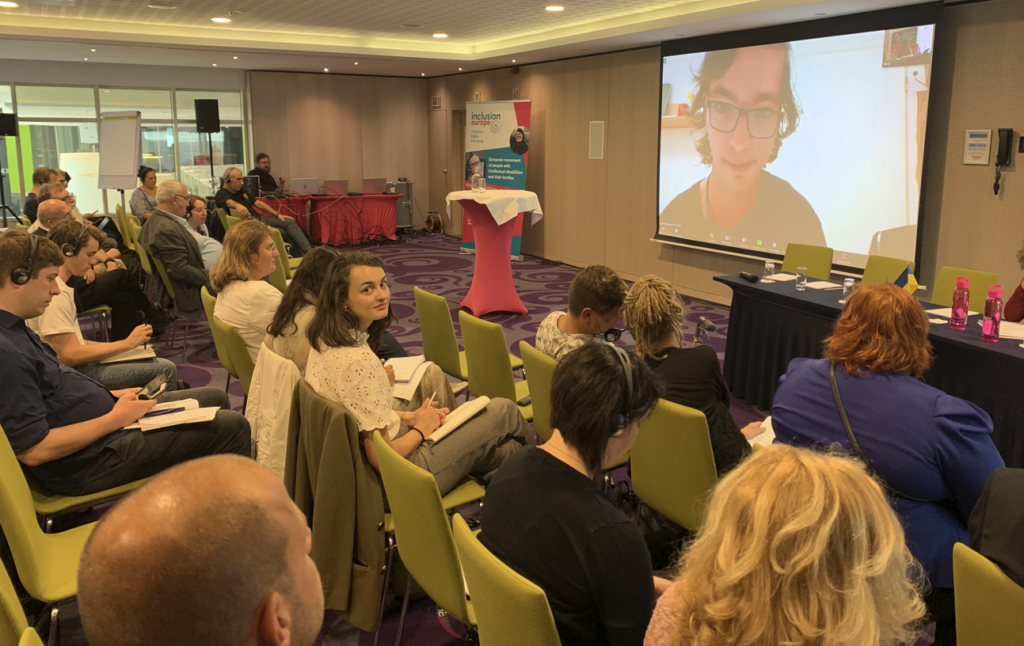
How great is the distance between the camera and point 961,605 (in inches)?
63.3

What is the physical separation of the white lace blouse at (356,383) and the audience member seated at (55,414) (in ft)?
2.53

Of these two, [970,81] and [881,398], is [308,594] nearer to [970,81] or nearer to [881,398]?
[881,398]

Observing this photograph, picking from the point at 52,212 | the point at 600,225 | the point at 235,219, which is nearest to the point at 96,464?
the point at 52,212

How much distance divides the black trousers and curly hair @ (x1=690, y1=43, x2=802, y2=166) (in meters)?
5.91

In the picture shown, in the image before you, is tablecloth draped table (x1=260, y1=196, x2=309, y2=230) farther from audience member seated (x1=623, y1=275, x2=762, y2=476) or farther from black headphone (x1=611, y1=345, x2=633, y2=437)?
black headphone (x1=611, y1=345, x2=633, y2=437)

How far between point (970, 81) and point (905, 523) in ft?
15.9

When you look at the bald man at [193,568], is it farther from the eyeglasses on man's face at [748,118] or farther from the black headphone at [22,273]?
the eyeglasses on man's face at [748,118]

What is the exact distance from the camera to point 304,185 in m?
12.2

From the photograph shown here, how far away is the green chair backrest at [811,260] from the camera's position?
18.6 ft

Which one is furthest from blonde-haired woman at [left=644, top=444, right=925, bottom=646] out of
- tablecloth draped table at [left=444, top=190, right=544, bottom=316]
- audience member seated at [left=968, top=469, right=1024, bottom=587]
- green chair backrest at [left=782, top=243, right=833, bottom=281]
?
tablecloth draped table at [left=444, top=190, right=544, bottom=316]

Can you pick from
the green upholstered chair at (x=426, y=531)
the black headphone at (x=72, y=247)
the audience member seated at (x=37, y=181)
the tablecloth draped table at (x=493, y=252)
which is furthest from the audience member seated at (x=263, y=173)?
the green upholstered chair at (x=426, y=531)

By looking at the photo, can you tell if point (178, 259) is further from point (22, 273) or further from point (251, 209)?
point (251, 209)

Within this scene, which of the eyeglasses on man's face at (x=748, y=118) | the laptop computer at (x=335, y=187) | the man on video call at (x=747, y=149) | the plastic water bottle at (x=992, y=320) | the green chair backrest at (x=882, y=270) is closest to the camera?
the plastic water bottle at (x=992, y=320)

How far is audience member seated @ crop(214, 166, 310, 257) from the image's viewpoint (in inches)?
373
